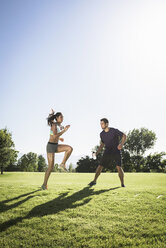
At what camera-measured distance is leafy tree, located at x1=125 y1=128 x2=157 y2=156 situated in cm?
5594

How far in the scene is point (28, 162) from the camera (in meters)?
78.2

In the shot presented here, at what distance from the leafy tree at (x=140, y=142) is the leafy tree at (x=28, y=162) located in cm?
4578

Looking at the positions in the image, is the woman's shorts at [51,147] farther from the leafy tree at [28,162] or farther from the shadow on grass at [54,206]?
the leafy tree at [28,162]

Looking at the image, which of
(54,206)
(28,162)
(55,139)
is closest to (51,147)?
(55,139)

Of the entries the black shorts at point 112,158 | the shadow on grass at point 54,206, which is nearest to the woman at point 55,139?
the shadow on grass at point 54,206

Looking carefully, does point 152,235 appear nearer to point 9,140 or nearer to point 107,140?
point 107,140

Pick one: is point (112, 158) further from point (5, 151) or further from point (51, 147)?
point (5, 151)


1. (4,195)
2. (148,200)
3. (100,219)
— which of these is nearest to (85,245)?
(100,219)

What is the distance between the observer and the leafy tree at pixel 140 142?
5594 centimetres

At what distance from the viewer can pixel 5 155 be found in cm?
2778

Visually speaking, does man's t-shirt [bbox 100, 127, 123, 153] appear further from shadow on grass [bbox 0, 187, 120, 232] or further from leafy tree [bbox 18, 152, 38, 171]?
leafy tree [bbox 18, 152, 38, 171]

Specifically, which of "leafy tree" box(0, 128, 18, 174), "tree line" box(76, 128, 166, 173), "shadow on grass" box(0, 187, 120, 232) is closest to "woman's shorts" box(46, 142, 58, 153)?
"shadow on grass" box(0, 187, 120, 232)

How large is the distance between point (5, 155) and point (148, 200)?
91.3ft

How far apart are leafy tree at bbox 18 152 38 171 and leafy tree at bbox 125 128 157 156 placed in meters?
45.8
